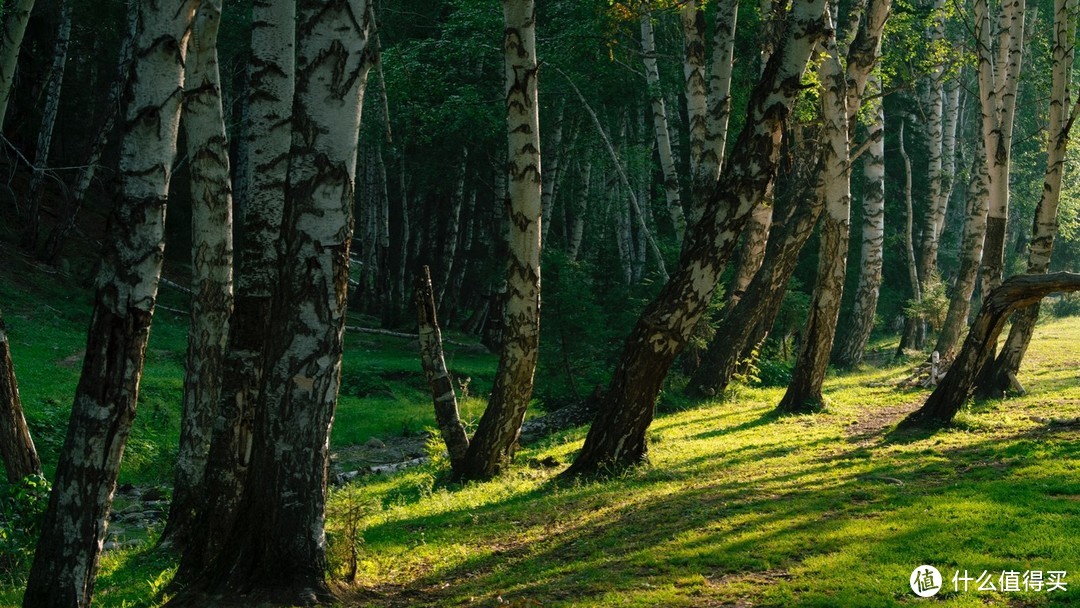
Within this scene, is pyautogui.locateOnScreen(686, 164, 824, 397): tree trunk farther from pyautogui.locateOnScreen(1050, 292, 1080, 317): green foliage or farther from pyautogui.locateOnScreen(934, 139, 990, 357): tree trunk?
pyautogui.locateOnScreen(1050, 292, 1080, 317): green foliage

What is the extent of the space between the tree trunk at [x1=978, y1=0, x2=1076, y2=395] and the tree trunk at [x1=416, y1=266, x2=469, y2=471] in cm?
741

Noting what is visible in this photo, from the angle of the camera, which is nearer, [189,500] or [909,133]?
[189,500]

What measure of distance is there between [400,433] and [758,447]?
9.47m

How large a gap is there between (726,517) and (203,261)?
4808 millimetres

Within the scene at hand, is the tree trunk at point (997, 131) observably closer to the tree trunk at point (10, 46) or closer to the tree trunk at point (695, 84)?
the tree trunk at point (695, 84)

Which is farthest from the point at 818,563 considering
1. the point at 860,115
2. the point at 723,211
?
the point at 860,115

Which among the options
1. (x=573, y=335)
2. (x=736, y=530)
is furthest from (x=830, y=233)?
(x=736, y=530)

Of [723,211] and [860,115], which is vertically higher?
[860,115]

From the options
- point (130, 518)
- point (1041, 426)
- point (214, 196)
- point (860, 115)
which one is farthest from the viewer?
point (860, 115)

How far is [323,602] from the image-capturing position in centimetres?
652

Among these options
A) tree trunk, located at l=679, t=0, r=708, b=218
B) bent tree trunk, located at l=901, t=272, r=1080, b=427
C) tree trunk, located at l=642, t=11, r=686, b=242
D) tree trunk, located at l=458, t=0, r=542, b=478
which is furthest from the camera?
tree trunk, located at l=642, t=11, r=686, b=242

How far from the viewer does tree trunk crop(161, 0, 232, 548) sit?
339 inches

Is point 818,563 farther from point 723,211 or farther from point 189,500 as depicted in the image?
point 189,500

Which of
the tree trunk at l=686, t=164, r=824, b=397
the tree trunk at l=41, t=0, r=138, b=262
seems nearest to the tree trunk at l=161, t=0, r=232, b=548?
the tree trunk at l=686, t=164, r=824, b=397
